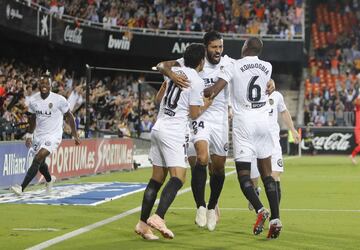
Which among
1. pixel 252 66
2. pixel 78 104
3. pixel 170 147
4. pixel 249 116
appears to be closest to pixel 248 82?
pixel 252 66

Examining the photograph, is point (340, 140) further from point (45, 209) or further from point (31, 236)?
point (31, 236)

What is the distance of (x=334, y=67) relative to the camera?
46594mm

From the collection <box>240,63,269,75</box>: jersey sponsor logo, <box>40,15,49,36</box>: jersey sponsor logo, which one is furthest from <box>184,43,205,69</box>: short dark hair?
<box>40,15,49,36</box>: jersey sponsor logo

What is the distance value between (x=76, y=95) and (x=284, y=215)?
16995mm

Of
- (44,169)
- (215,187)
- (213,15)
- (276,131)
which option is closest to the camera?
(215,187)

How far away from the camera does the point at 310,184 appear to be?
19.2 metres

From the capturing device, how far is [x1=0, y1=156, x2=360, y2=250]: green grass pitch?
8969 mm

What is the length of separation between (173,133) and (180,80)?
1.90ft

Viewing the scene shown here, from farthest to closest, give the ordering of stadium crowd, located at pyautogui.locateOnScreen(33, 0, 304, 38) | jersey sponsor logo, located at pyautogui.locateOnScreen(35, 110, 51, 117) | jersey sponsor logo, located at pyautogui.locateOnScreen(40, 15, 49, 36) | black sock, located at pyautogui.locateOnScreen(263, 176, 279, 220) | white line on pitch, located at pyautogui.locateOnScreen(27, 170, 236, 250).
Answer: stadium crowd, located at pyautogui.locateOnScreen(33, 0, 304, 38), jersey sponsor logo, located at pyautogui.locateOnScreen(40, 15, 49, 36), jersey sponsor logo, located at pyautogui.locateOnScreen(35, 110, 51, 117), black sock, located at pyautogui.locateOnScreen(263, 176, 279, 220), white line on pitch, located at pyautogui.locateOnScreen(27, 170, 236, 250)

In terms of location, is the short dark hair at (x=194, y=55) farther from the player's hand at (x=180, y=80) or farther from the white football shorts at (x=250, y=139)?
the white football shorts at (x=250, y=139)

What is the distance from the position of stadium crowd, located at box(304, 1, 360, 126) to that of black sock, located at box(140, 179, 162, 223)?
106 feet

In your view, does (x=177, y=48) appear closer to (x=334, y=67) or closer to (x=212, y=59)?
(x=334, y=67)

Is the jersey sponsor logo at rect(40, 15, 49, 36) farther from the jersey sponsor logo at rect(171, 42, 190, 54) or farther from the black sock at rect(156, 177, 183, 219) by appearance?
the black sock at rect(156, 177, 183, 219)

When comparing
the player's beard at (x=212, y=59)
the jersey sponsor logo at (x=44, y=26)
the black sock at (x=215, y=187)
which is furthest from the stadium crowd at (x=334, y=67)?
the player's beard at (x=212, y=59)
